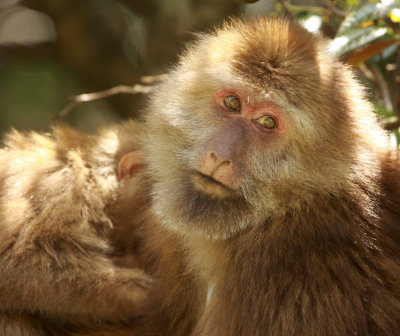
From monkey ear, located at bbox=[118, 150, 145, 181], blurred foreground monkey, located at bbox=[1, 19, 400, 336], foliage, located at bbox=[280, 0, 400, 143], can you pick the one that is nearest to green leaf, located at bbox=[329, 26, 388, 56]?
foliage, located at bbox=[280, 0, 400, 143]

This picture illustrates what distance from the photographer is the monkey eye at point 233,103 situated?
339 centimetres

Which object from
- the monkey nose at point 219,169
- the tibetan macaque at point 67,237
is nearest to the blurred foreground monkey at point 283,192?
the monkey nose at point 219,169

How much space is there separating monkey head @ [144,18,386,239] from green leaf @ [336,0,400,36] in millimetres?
694

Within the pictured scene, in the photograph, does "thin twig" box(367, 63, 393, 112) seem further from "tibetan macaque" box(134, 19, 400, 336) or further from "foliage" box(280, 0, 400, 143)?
"tibetan macaque" box(134, 19, 400, 336)

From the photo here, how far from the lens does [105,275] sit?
4059 mm

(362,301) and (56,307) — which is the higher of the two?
(56,307)

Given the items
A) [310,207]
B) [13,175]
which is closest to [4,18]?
[13,175]

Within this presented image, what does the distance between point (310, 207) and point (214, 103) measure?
0.73 meters

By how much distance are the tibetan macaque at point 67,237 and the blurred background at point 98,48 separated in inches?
56.3

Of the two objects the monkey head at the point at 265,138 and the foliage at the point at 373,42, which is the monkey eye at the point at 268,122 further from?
the foliage at the point at 373,42

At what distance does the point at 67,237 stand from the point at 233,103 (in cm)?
146

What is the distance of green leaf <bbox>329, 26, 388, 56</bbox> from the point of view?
400 cm

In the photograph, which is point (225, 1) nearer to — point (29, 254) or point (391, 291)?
point (29, 254)

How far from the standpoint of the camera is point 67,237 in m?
4.15
